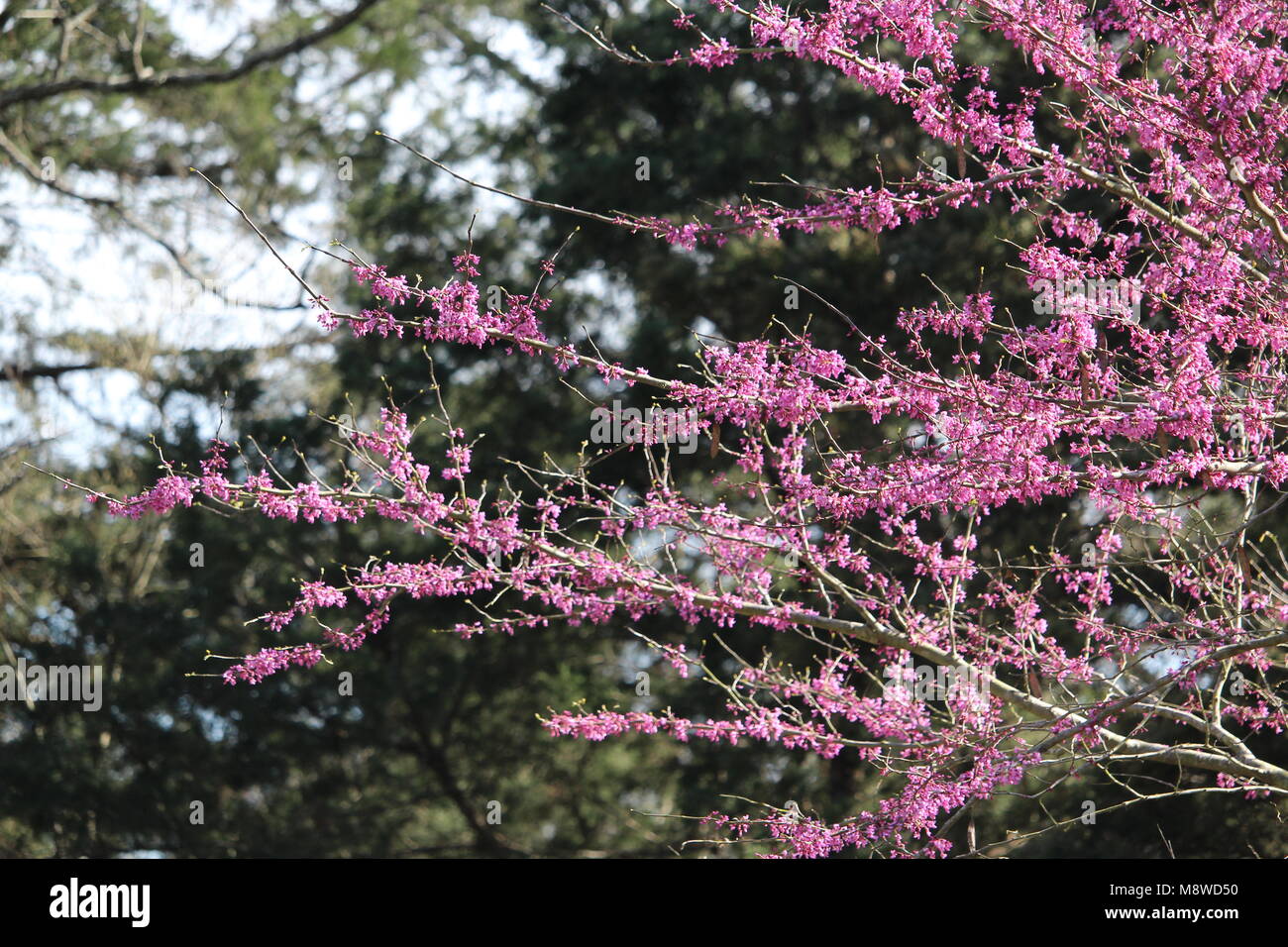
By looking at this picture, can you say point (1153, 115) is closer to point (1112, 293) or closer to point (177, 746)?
point (1112, 293)

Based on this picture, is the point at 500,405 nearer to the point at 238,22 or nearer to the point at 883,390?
the point at 238,22

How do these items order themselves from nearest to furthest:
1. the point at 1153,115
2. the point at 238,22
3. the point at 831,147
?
the point at 1153,115
the point at 831,147
the point at 238,22

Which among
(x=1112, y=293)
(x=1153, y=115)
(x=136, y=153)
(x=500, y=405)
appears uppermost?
(x=136, y=153)

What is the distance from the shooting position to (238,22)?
1427 cm

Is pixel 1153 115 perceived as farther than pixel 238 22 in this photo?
No

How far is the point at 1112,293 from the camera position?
4344mm

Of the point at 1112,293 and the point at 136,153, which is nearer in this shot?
the point at 1112,293

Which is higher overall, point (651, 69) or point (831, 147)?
point (651, 69)

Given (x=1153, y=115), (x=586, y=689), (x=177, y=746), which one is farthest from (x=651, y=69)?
(x=1153, y=115)
